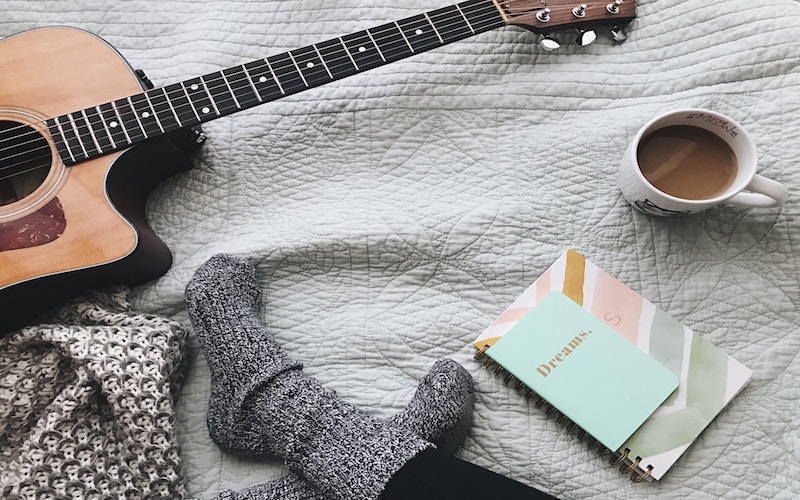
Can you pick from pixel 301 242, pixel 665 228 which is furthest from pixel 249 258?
pixel 665 228

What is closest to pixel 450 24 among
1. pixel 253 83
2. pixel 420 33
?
pixel 420 33

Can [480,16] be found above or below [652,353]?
above

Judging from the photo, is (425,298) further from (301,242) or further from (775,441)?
(775,441)

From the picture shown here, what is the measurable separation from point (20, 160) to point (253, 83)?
0.93 ft

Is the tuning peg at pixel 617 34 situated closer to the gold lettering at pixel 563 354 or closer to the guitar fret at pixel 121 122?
the gold lettering at pixel 563 354

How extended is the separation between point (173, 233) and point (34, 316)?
0.61 ft

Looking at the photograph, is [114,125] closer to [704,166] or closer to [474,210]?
[474,210]

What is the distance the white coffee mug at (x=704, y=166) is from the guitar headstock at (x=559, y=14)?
0.17 meters

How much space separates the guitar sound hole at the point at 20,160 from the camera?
75 cm

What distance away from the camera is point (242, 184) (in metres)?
0.86

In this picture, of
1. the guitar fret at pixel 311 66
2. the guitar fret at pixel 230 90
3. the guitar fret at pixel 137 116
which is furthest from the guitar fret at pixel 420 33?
the guitar fret at pixel 137 116

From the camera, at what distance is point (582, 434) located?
2.45 ft

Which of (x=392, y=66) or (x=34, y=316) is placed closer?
(x=34, y=316)

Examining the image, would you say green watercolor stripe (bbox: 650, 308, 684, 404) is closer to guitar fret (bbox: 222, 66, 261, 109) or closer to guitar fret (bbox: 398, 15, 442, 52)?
guitar fret (bbox: 398, 15, 442, 52)
